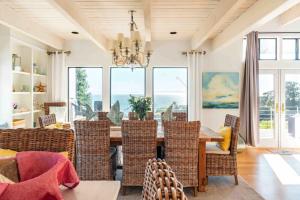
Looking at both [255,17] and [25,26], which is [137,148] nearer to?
[255,17]

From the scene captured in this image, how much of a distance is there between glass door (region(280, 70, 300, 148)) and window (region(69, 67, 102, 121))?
479 centimetres

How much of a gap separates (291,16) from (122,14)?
140 inches

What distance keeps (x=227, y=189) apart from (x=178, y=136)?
1198 mm

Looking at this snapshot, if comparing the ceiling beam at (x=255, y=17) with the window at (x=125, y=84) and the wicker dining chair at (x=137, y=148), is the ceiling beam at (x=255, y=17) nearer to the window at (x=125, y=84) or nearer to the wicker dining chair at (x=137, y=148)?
the wicker dining chair at (x=137, y=148)

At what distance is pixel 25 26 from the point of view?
5277 mm

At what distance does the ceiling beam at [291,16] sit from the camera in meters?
5.59

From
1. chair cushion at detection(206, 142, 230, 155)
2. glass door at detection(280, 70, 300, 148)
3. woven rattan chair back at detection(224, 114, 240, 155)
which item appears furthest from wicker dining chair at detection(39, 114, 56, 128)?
glass door at detection(280, 70, 300, 148)

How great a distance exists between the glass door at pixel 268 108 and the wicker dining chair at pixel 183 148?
427 centimetres

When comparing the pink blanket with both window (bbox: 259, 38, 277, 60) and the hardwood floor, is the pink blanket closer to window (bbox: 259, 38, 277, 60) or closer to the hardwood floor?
the hardwood floor

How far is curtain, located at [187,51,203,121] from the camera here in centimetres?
741

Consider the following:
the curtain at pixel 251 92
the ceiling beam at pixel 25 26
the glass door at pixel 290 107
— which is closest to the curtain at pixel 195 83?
the curtain at pixel 251 92

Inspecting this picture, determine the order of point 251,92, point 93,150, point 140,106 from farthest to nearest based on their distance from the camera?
point 251,92
point 140,106
point 93,150

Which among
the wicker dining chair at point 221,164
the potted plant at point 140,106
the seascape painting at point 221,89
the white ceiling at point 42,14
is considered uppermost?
the white ceiling at point 42,14

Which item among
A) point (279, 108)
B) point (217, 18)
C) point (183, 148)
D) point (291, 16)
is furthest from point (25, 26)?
point (279, 108)
